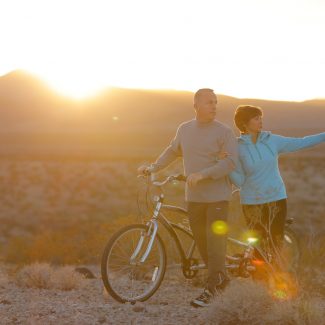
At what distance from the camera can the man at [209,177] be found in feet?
21.1

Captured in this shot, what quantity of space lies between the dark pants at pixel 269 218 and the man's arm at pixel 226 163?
0.59m

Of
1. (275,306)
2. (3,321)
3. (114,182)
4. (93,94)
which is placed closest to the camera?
(275,306)

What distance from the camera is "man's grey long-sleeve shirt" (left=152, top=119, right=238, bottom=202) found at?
6.43 meters

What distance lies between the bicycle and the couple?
21 cm

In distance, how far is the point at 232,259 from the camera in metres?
7.01

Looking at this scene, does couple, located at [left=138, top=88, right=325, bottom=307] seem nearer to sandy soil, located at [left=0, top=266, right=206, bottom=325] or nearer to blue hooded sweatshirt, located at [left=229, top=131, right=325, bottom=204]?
blue hooded sweatshirt, located at [left=229, top=131, right=325, bottom=204]

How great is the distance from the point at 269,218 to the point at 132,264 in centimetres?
139

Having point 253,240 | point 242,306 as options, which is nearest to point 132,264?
point 253,240

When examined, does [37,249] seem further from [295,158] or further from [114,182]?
[295,158]

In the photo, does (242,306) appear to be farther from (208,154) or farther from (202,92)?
(202,92)

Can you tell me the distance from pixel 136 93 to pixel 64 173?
55787 millimetres

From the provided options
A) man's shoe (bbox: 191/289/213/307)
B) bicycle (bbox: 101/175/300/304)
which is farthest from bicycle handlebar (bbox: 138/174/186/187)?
man's shoe (bbox: 191/289/213/307)

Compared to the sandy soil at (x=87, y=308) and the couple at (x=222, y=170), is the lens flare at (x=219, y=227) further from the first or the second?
the sandy soil at (x=87, y=308)

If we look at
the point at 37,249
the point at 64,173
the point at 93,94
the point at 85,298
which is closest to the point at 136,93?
the point at 93,94
